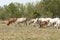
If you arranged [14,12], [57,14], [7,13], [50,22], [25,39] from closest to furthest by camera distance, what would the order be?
1. [25,39]
2. [50,22]
3. [57,14]
4. [14,12]
5. [7,13]

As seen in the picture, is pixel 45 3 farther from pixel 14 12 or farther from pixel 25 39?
pixel 25 39

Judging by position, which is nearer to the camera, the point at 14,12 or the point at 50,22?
the point at 50,22

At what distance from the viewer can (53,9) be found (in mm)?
44750

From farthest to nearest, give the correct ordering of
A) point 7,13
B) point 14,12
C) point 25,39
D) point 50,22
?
1. point 7,13
2. point 14,12
3. point 50,22
4. point 25,39

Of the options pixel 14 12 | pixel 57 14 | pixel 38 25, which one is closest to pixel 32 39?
pixel 38 25

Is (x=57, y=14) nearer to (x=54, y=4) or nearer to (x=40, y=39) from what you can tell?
(x=54, y=4)

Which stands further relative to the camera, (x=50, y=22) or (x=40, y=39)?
(x=50, y=22)

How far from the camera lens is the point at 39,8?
Answer: 152 feet

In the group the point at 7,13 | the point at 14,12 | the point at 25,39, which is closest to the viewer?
the point at 25,39

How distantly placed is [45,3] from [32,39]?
112 feet

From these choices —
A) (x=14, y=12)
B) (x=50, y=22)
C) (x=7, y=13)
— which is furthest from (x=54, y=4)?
(x=7, y=13)

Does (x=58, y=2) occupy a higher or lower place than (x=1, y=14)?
higher

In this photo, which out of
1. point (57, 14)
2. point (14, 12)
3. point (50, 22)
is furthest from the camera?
point (14, 12)

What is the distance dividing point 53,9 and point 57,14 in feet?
5.29
